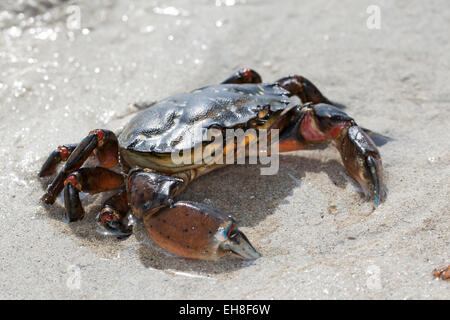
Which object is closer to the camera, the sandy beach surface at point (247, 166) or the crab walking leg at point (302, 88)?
the sandy beach surface at point (247, 166)

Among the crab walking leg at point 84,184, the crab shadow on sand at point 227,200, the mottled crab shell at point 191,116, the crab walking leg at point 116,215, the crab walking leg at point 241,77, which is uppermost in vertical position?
the mottled crab shell at point 191,116

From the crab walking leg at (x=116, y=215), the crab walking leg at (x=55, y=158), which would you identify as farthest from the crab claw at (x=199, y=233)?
the crab walking leg at (x=55, y=158)

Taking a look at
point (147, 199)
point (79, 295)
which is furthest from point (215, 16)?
point (79, 295)

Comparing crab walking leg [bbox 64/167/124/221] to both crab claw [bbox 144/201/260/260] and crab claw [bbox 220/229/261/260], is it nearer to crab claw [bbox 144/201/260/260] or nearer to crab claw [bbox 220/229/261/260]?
crab claw [bbox 144/201/260/260]

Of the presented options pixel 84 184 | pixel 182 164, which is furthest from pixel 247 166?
pixel 84 184

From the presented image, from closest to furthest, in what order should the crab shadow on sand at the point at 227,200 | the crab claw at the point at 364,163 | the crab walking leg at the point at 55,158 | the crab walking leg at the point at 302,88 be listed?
the crab shadow on sand at the point at 227,200, the crab claw at the point at 364,163, the crab walking leg at the point at 55,158, the crab walking leg at the point at 302,88

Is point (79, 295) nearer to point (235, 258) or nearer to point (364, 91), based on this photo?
point (235, 258)

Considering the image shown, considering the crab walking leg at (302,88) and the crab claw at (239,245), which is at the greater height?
the crab walking leg at (302,88)

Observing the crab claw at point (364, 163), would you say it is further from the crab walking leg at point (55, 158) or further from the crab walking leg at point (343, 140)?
the crab walking leg at point (55, 158)
